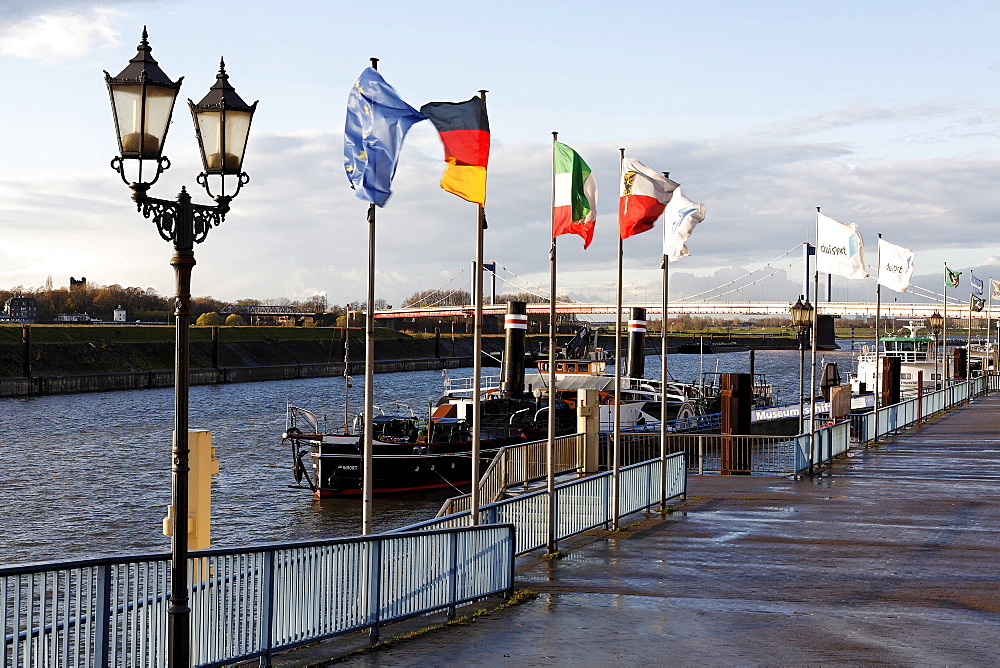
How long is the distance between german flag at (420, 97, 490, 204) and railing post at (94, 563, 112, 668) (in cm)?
706

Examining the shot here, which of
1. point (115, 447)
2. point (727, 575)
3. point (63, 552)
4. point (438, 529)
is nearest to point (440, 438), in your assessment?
point (63, 552)

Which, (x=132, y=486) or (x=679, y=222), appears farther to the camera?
(x=132, y=486)

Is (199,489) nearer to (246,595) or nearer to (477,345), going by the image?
(246,595)

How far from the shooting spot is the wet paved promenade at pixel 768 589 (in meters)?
11.2

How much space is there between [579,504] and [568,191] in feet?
16.9

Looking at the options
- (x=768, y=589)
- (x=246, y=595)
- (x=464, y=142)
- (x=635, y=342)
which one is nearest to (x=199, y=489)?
(x=246, y=595)

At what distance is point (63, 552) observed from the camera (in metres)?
26.9

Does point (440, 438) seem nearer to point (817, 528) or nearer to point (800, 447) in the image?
point (800, 447)

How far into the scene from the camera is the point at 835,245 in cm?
3262

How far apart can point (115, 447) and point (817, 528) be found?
1472 inches

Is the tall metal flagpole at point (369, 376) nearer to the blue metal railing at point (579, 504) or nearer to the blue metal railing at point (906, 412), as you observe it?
the blue metal railing at point (579, 504)

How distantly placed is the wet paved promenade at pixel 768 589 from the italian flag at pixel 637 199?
536 centimetres

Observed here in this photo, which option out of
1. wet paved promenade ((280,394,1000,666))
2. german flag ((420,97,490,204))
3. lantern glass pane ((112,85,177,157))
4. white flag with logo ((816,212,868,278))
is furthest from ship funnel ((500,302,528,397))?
lantern glass pane ((112,85,177,157))

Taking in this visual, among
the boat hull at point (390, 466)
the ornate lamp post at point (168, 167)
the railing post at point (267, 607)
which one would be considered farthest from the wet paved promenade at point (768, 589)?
the boat hull at point (390, 466)
